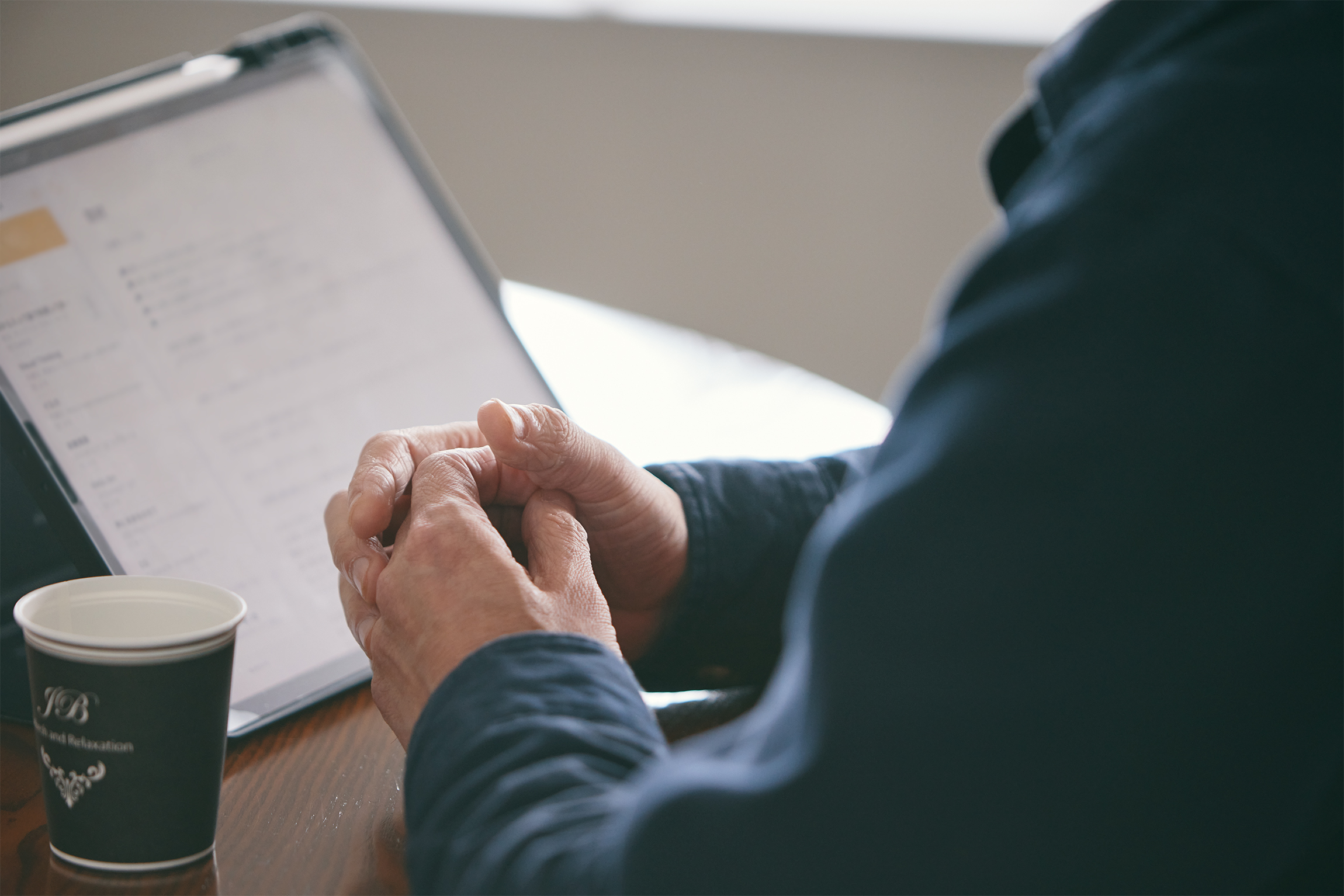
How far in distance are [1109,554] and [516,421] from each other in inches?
15.2

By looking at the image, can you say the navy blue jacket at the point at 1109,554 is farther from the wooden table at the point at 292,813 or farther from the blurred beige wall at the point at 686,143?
the blurred beige wall at the point at 686,143

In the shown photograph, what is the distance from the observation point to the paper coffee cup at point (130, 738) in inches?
17.1

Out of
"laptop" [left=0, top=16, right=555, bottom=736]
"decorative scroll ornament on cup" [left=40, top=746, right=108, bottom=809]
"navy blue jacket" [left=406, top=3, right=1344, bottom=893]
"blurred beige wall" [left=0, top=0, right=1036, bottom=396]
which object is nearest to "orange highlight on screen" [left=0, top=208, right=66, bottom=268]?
"laptop" [left=0, top=16, right=555, bottom=736]

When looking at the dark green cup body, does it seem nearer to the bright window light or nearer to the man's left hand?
the man's left hand

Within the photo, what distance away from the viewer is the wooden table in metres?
0.46

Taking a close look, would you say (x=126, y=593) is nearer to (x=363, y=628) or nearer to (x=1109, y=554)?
(x=363, y=628)

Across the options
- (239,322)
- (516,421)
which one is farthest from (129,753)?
(239,322)

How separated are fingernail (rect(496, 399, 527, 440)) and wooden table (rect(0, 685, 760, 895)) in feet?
0.61


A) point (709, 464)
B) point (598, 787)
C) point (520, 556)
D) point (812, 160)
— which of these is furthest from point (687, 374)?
point (812, 160)

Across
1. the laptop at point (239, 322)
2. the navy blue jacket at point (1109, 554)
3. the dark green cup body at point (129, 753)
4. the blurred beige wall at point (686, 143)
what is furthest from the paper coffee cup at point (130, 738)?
the blurred beige wall at point (686, 143)

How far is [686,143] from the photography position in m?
2.28

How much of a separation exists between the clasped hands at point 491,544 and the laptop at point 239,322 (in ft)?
→ 0.25

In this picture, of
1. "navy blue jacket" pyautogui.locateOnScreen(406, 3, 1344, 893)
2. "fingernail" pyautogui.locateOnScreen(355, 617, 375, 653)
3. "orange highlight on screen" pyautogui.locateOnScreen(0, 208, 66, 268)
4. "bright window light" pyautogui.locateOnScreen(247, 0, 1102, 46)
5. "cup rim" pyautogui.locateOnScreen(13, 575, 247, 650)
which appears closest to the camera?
"navy blue jacket" pyautogui.locateOnScreen(406, 3, 1344, 893)

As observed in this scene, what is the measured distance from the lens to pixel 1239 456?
274 millimetres
